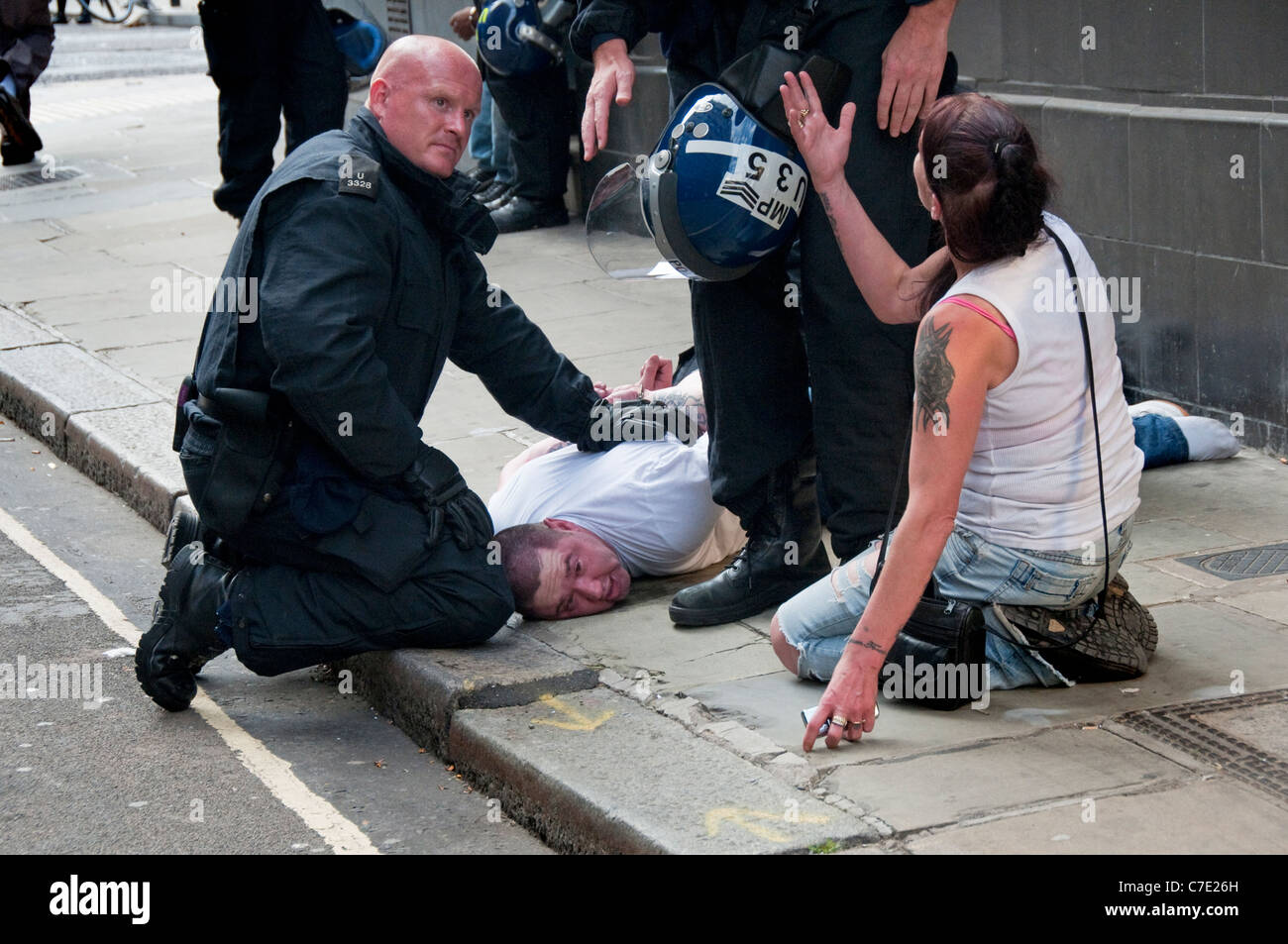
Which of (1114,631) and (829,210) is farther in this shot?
(829,210)

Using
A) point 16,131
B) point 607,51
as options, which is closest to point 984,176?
point 607,51

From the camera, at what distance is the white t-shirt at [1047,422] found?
3328mm

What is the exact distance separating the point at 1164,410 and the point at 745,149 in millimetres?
2236

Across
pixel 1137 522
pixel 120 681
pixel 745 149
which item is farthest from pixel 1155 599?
pixel 120 681

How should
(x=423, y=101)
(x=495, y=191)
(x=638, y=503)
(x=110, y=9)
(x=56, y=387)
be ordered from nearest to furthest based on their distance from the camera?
(x=423, y=101) < (x=638, y=503) < (x=56, y=387) < (x=495, y=191) < (x=110, y=9)

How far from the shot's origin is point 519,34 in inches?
346

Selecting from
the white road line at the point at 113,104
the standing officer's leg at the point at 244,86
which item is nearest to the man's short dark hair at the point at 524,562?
the standing officer's leg at the point at 244,86

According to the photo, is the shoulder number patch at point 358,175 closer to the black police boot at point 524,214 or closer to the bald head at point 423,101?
the bald head at point 423,101

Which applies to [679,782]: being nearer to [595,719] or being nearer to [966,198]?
[595,719]

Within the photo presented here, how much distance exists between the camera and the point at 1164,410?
5.53 m

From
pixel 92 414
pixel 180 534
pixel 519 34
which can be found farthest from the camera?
pixel 519 34

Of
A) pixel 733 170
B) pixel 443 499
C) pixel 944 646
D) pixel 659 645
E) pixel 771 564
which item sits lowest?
pixel 659 645

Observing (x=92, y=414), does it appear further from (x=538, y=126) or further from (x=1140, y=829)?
(x=1140, y=829)

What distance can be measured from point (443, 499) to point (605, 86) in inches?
43.7
